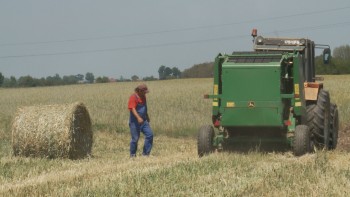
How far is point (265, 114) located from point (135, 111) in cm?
262

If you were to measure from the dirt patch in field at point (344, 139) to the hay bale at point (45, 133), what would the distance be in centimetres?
639

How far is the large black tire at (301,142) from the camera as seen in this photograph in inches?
365

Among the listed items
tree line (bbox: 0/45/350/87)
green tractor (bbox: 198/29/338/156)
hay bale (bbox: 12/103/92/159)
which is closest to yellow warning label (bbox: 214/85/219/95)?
green tractor (bbox: 198/29/338/156)

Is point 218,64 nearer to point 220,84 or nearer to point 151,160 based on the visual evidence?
point 220,84

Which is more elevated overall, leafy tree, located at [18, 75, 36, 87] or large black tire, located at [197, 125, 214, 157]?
leafy tree, located at [18, 75, 36, 87]

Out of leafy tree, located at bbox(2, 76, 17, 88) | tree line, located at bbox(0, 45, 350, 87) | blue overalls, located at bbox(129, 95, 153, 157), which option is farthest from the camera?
leafy tree, located at bbox(2, 76, 17, 88)

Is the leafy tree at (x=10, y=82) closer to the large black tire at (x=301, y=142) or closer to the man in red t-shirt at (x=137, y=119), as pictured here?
the man in red t-shirt at (x=137, y=119)

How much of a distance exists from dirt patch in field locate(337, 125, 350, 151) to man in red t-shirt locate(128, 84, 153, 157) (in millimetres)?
4882

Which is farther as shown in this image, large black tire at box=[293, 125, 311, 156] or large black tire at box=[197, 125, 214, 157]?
large black tire at box=[197, 125, 214, 157]

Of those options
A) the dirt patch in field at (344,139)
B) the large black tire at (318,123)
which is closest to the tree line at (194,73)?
the dirt patch in field at (344,139)

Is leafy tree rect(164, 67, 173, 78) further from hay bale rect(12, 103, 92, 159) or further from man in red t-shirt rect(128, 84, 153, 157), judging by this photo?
hay bale rect(12, 103, 92, 159)

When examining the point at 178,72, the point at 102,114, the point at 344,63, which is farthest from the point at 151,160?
the point at 178,72

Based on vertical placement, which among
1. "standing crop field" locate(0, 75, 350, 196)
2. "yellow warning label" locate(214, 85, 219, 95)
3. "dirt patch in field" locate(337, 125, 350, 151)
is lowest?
"dirt patch in field" locate(337, 125, 350, 151)

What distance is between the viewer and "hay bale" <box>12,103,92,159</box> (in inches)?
402
